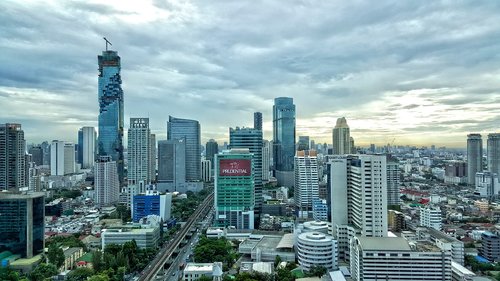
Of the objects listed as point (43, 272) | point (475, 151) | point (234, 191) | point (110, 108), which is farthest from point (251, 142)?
point (475, 151)

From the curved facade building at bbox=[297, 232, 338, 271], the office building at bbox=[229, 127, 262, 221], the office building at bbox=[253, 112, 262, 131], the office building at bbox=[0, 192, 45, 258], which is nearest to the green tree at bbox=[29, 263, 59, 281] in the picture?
the office building at bbox=[0, 192, 45, 258]

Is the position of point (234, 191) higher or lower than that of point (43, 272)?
higher

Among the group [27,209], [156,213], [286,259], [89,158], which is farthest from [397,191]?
[89,158]

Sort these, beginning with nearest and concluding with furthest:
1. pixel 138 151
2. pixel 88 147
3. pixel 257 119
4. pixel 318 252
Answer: pixel 318 252, pixel 138 151, pixel 257 119, pixel 88 147

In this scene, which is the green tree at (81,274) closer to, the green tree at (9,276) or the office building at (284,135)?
the green tree at (9,276)

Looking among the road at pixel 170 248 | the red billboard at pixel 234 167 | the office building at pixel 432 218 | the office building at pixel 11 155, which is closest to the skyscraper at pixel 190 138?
the road at pixel 170 248

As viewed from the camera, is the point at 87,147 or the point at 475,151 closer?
the point at 475,151

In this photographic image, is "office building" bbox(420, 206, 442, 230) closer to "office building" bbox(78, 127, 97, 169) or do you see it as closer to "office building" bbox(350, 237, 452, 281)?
"office building" bbox(350, 237, 452, 281)

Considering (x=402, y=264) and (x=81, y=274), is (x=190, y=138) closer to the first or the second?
(x=81, y=274)
